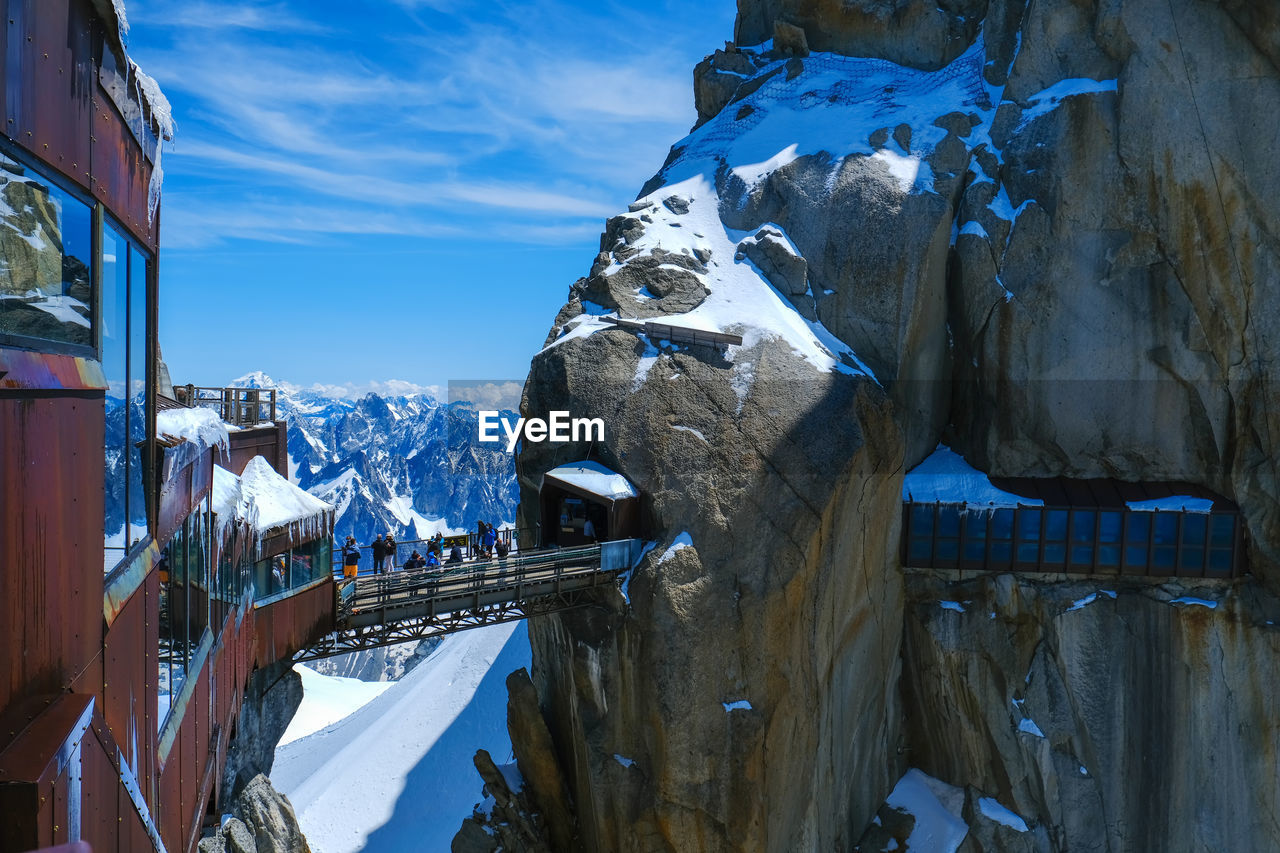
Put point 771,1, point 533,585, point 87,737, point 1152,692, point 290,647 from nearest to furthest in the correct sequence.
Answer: point 87,737, point 290,647, point 533,585, point 1152,692, point 771,1

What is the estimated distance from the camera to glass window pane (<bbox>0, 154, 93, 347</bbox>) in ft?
17.0

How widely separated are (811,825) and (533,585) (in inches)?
476

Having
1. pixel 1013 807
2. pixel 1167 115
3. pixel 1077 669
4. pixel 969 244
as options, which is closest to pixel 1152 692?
pixel 1077 669

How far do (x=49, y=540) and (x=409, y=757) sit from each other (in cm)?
4334

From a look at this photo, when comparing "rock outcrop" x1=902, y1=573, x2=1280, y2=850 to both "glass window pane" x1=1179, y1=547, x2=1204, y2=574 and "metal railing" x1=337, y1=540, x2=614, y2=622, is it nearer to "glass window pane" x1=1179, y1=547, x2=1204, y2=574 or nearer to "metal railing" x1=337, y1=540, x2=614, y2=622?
"glass window pane" x1=1179, y1=547, x2=1204, y2=574

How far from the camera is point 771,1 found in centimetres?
4572

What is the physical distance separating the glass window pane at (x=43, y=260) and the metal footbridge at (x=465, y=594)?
692 inches

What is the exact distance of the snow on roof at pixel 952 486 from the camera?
33.0 meters

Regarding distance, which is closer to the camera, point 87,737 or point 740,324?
point 87,737

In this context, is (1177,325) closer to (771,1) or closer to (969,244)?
(969,244)

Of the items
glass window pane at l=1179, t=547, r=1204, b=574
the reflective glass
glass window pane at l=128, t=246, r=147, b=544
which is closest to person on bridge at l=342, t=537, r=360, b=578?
glass window pane at l=128, t=246, r=147, b=544

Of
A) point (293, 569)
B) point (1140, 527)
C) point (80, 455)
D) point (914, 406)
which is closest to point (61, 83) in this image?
point (80, 455)

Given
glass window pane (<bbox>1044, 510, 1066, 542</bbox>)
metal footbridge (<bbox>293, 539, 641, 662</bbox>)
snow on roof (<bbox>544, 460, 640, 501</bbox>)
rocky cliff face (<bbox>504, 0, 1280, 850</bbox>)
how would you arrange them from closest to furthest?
metal footbridge (<bbox>293, 539, 641, 662</bbox>), snow on roof (<bbox>544, 460, 640, 501</bbox>), rocky cliff face (<bbox>504, 0, 1280, 850</bbox>), glass window pane (<bbox>1044, 510, 1066, 542</bbox>)

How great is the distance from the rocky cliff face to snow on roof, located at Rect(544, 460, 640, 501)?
875mm
